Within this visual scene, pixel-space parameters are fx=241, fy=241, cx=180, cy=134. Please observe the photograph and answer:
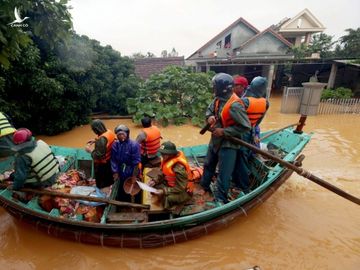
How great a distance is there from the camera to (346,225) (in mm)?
4289

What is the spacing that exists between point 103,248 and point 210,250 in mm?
1653

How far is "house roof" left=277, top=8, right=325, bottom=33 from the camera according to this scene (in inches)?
829

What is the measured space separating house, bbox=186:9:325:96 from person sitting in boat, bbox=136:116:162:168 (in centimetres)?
1413

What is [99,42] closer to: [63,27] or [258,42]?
[63,27]

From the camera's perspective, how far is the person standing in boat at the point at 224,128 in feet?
11.1

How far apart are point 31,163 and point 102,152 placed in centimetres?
98

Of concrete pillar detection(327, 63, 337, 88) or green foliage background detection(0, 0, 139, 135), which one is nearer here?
green foliage background detection(0, 0, 139, 135)

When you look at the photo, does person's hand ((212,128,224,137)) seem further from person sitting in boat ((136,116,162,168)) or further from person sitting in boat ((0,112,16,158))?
person sitting in boat ((0,112,16,158))

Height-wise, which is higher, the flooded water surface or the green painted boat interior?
the green painted boat interior

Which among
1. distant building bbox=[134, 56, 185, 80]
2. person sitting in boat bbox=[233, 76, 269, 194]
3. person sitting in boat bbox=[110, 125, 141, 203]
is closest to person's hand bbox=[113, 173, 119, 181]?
person sitting in boat bbox=[110, 125, 141, 203]

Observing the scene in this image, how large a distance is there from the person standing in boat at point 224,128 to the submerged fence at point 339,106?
1049 centimetres

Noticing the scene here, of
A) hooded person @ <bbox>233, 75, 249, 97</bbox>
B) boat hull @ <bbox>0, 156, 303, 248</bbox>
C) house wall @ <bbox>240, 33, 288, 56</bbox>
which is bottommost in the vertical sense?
boat hull @ <bbox>0, 156, 303, 248</bbox>

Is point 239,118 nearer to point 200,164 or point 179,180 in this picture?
point 179,180

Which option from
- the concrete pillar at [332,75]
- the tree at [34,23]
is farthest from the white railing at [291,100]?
the tree at [34,23]
